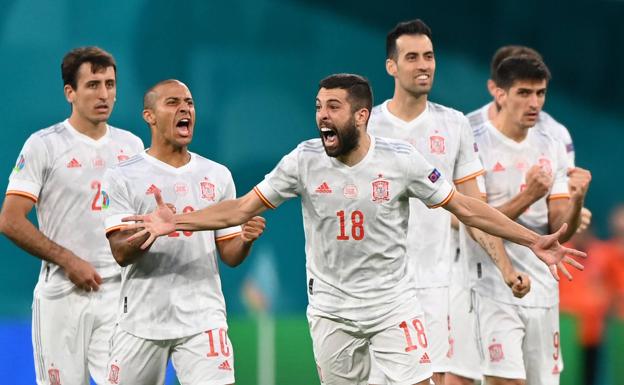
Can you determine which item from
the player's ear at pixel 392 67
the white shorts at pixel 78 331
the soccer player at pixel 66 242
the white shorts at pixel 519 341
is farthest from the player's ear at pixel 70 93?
the white shorts at pixel 519 341

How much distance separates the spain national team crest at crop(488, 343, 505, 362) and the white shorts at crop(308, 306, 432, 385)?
1170 millimetres

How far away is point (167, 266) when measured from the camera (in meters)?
6.40

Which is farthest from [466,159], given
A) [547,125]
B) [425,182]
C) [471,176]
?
[425,182]

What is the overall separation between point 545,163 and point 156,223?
282cm

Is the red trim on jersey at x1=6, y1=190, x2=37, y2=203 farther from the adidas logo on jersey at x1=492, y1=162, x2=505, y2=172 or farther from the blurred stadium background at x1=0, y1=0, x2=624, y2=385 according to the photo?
the blurred stadium background at x1=0, y1=0, x2=624, y2=385

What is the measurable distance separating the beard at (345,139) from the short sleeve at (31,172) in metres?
1.89

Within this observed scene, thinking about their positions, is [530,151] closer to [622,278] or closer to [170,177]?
[170,177]

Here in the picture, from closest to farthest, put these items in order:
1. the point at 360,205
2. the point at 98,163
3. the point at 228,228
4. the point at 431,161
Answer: the point at 360,205
the point at 228,228
the point at 98,163
the point at 431,161

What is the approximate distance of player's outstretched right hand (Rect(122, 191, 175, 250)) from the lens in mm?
6066

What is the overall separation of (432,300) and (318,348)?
3.55 ft

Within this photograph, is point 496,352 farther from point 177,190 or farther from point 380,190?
point 177,190

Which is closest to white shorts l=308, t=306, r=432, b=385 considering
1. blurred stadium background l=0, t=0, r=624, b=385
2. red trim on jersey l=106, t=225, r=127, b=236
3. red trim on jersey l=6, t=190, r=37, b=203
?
red trim on jersey l=106, t=225, r=127, b=236

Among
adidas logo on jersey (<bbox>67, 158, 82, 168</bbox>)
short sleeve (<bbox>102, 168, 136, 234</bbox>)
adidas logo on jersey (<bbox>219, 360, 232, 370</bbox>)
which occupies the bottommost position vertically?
adidas logo on jersey (<bbox>219, 360, 232, 370</bbox>)

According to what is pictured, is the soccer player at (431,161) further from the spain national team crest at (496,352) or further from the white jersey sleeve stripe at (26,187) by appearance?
the white jersey sleeve stripe at (26,187)
